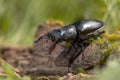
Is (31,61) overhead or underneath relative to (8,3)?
underneath

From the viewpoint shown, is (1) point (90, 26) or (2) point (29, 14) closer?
(1) point (90, 26)

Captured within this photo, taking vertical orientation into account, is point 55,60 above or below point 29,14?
below

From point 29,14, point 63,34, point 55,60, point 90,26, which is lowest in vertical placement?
point 55,60

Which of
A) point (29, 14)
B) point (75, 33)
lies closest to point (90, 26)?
point (75, 33)

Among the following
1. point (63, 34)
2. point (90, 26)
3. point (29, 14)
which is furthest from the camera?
point (29, 14)

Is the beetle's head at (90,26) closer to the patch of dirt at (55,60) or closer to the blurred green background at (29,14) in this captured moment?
the patch of dirt at (55,60)

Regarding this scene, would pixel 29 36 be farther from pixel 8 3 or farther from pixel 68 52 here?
pixel 68 52

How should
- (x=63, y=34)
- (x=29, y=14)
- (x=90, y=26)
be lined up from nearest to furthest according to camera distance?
(x=63, y=34)
(x=90, y=26)
(x=29, y=14)

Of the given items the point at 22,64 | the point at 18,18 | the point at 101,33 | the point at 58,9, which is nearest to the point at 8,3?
the point at 18,18

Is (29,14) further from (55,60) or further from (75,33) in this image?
(75,33)
